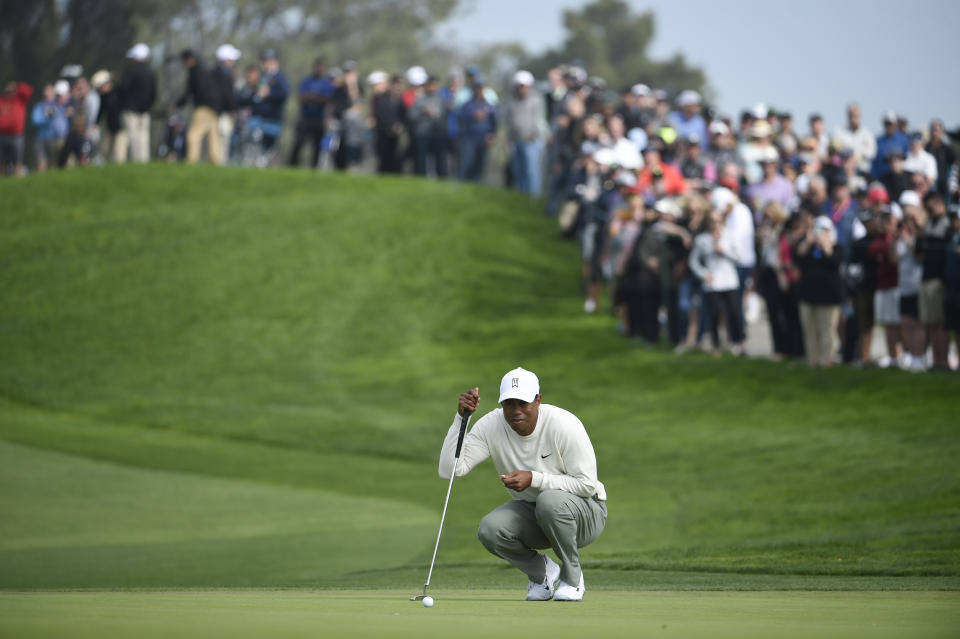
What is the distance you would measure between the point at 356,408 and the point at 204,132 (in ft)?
41.2

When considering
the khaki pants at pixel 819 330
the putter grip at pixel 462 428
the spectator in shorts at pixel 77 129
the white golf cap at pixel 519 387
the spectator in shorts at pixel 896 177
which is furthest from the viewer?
the spectator in shorts at pixel 77 129

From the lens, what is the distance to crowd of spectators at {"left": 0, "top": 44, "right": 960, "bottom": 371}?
18.3 meters

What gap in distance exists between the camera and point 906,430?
17.3 metres

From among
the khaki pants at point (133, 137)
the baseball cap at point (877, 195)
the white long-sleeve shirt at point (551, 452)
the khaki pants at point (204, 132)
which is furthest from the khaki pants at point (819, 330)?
the khaki pants at point (133, 137)

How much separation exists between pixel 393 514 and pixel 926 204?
7627mm

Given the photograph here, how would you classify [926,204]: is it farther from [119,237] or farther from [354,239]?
[119,237]

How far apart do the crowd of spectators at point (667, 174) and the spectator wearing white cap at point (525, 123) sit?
1.6 inches

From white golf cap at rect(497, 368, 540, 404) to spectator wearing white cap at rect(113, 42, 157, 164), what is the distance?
24.5m

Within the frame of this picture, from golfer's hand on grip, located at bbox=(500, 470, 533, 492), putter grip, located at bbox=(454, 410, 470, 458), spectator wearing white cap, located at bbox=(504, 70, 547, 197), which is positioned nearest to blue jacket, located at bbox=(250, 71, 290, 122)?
spectator wearing white cap, located at bbox=(504, 70, 547, 197)

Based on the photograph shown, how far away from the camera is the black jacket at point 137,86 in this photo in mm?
31219

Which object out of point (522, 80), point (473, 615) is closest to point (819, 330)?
point (473, 615)

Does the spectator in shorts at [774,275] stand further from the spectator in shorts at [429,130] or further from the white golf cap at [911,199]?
the spectator in shorts at [429,130]

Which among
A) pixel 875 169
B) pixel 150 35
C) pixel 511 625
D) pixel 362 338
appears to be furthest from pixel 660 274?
pixel 150 35

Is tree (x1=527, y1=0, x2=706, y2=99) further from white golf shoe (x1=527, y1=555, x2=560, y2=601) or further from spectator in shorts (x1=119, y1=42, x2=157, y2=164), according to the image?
white golf shoe (x1=527, y1=555, x2=560, y2=601)
